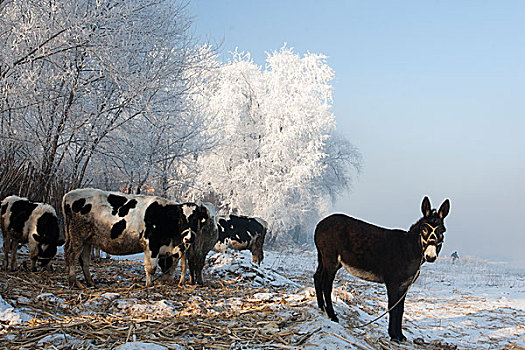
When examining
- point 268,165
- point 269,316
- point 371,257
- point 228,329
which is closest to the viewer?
point 228,329

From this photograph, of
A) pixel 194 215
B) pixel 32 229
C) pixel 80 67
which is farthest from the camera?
pixel 80 67

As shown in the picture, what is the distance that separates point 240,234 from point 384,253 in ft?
29.8

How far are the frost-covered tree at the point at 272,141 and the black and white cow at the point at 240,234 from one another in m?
10.4

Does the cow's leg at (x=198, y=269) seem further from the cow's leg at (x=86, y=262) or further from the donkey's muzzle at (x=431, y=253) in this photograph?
the donkey's muzzle at (x=431, y=253)

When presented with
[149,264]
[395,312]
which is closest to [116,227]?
[149,264]

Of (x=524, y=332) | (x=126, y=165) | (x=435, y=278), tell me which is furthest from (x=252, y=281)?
(x=435, y=278)

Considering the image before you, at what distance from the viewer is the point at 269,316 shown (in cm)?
473

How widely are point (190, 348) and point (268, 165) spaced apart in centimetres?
2280

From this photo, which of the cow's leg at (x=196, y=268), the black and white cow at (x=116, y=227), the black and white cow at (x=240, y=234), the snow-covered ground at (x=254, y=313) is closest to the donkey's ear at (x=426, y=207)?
the snow-covered ground at (x=254, y=313)

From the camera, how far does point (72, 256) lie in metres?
7.21

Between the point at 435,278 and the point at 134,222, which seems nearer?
the point at 134,222

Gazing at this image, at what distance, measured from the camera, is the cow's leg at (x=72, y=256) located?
7.12 meters

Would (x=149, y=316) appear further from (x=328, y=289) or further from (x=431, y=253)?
(x=431, y=253)

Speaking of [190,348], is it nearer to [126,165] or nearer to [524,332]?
[524,332]
